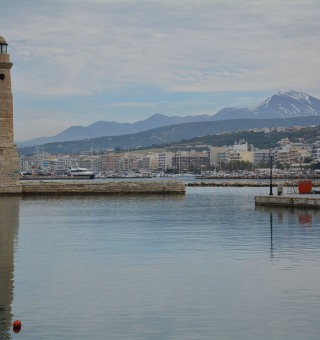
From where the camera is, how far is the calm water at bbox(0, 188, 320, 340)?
1389cm

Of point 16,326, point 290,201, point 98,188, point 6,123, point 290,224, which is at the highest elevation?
point 6,123

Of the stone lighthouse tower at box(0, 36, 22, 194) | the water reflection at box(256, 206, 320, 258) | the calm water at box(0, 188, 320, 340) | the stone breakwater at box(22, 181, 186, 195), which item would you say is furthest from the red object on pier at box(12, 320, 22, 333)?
the stone breakwater at box(22, 181, 186, 195)

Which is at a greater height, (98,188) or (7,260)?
(98,188)

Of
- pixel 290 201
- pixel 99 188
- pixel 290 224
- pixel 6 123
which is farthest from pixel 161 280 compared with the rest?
pixel 99 188

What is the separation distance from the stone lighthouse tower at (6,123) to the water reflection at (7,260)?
312 inches

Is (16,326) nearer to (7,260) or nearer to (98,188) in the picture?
(7,260)

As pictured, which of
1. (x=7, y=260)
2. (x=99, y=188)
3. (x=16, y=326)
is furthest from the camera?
(x=99, y=188)

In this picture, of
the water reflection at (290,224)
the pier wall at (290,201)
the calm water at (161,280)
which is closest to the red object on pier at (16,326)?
the calm water at (161,280)

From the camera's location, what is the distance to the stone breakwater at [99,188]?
56.9 m

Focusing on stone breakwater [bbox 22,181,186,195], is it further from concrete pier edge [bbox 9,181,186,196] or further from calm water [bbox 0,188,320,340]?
calm water [bbox 0,188,320,340]

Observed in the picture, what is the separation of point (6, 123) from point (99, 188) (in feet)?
33.1

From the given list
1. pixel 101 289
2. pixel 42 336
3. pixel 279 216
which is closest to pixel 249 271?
pixel 101 289

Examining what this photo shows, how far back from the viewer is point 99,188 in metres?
59.2

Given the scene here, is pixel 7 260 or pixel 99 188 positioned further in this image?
pixel 99 188
